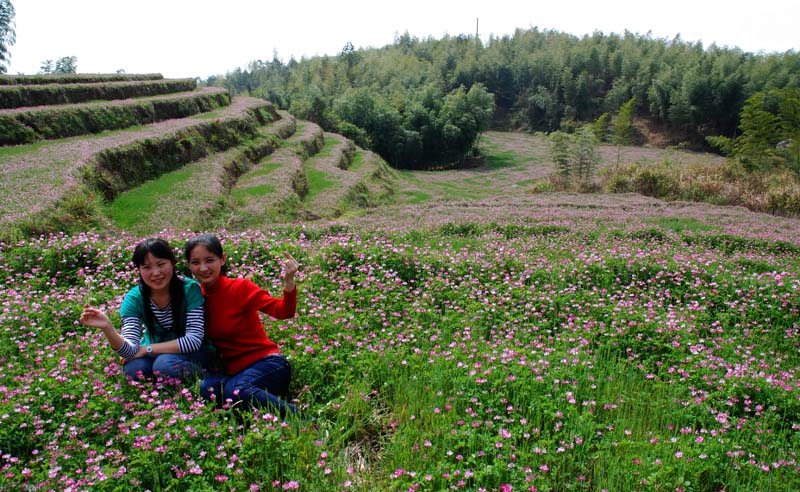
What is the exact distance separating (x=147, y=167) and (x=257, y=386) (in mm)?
22226

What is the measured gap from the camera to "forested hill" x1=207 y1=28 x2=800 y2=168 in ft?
211

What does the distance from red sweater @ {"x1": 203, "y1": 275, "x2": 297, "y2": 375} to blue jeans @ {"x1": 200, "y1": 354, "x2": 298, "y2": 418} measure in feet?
0.50

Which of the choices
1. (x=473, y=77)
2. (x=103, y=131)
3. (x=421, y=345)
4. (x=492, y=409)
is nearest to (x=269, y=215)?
(x=103, y=131)

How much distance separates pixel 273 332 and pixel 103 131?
1033 inches

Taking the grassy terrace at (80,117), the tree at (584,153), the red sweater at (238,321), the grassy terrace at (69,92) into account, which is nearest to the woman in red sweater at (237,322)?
the red sweater at (238,321)

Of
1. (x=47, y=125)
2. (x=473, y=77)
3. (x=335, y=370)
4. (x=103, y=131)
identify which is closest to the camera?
(x=335, y=370)

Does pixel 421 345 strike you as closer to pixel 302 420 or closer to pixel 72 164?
pixel 302 420

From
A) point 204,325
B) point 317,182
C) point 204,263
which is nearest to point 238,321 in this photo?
point 204,325

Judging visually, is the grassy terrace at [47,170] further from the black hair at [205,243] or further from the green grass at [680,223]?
the green grass at [680,223]

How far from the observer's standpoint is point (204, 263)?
4.58 m

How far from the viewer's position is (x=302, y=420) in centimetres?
406

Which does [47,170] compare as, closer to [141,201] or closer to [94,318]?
[141,201]

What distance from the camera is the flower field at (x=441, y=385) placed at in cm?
347

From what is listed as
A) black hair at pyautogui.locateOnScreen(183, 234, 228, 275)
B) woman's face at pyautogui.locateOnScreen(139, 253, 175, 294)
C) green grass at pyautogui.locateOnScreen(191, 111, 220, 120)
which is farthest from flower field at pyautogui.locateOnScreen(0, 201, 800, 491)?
green grass at pyautogui.locateOnScreen(191, 111, 220, 120)
